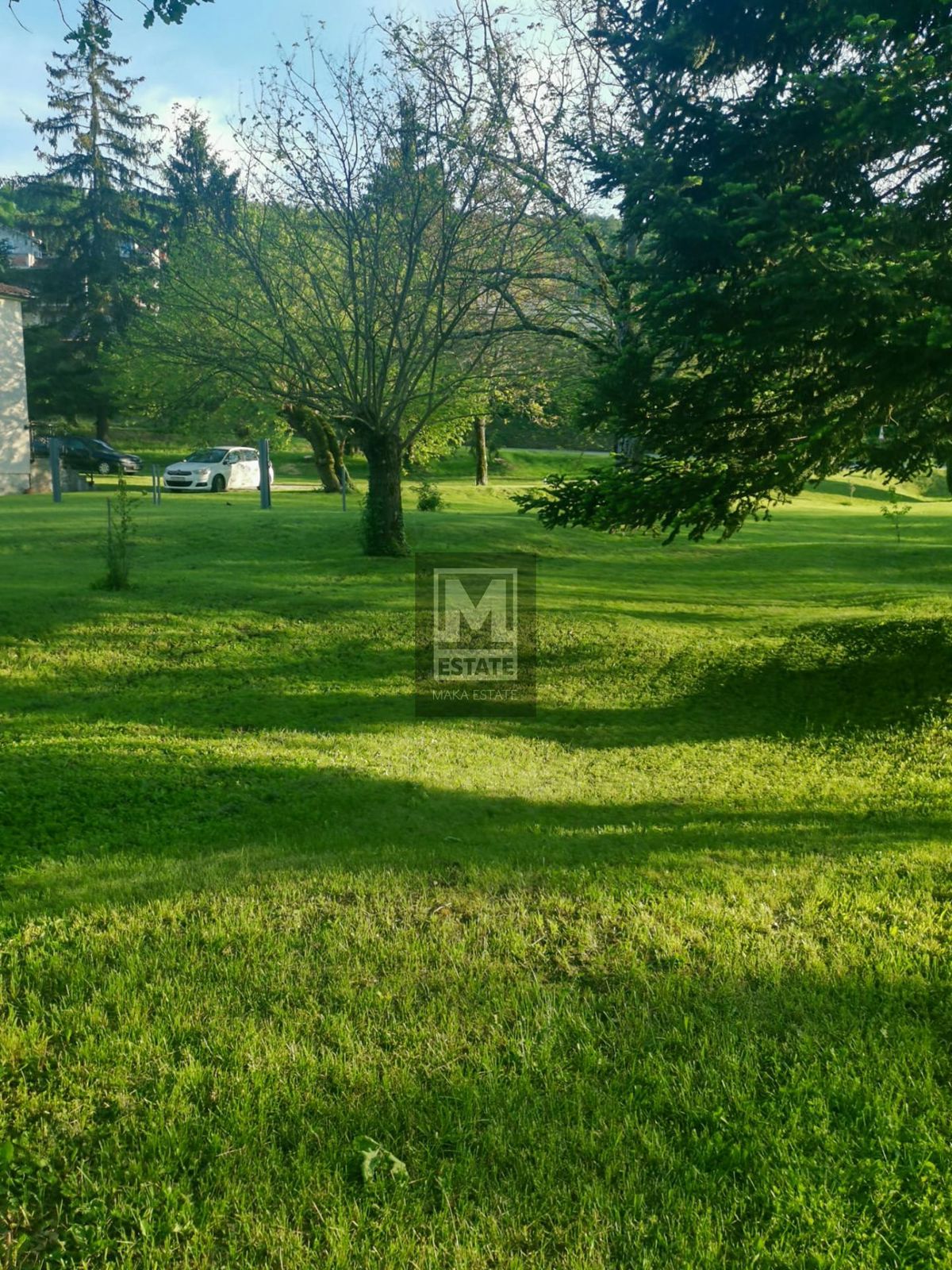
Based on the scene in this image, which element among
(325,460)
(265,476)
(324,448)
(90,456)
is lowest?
(265,476)

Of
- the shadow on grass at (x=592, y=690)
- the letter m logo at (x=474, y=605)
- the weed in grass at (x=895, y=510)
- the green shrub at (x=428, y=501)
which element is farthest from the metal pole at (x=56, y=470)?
the weed in grass at (x=895, y=510)

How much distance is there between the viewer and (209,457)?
37125 millimetres

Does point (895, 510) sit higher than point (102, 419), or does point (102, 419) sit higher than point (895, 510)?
point (102, 419)

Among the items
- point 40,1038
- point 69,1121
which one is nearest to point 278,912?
point 40,1038

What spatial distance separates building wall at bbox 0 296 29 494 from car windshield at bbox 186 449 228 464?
5751mm

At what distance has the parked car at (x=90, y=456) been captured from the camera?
4153cm

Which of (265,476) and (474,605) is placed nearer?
(474,605)

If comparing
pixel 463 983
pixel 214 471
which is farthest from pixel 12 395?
pixel 463 983

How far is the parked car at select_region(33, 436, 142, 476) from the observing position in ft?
136

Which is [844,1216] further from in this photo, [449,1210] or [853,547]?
[853,547]

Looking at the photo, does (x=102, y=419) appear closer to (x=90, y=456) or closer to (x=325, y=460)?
(x=90, y=456)

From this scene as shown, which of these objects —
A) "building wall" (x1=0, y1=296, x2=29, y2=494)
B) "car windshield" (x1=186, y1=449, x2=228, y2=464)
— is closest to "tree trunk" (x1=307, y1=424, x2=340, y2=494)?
"car windshield" (x1=186, y1=449, x2=228, y2=464)

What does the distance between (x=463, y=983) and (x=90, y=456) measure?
4276cm

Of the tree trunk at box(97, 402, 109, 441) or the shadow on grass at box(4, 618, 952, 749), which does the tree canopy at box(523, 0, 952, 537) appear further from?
the tree trunk at box(97, 402, 109, 441)
